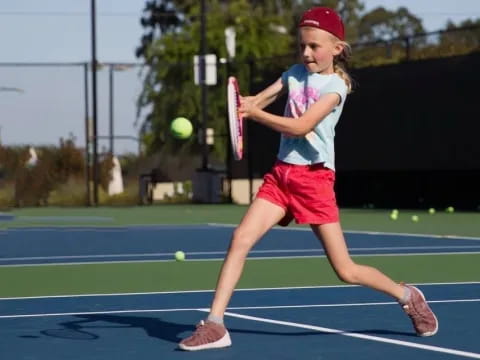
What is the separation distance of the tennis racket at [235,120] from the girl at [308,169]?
4.4 inches

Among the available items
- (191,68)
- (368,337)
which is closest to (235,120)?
(368,337)

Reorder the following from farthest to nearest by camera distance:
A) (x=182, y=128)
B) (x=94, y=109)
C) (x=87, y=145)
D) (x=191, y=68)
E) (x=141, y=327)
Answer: (x=191, y=68) → (x=87, y=145) → (x=94, y=109) → (x=182, y=128) → (x=141, y=327)

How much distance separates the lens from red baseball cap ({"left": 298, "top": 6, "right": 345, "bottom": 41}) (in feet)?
22.1

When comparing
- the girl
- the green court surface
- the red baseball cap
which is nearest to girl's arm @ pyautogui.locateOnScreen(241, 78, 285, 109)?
the girl

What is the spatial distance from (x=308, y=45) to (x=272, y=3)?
197 feet

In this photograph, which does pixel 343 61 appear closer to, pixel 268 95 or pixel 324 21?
pixel 324 21

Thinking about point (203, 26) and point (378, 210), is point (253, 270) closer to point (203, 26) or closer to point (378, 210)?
point (378, 210)

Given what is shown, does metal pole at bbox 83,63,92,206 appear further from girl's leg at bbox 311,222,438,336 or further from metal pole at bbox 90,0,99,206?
girl's leg at bbox 311,222,438,336

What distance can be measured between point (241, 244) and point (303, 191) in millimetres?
399

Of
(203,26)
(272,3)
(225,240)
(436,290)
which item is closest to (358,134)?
(203,26)

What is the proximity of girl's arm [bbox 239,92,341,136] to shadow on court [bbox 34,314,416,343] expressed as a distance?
1.17m

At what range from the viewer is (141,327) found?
7.53m

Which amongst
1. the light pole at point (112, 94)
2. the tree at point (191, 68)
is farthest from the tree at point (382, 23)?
the light pole at point (112, 94)

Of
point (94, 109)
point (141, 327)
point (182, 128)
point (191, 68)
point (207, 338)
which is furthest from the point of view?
point (191, 68)
